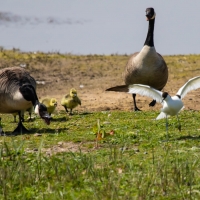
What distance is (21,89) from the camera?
35.9 ft

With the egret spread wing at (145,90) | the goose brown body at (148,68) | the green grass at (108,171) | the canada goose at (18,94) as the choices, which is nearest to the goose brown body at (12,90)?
the canada goose at (18,94)

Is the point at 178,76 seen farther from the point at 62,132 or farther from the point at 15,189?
the point at 15,189

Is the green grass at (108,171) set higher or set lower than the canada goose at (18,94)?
lower

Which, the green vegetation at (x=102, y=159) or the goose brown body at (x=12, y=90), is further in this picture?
the goose brown body at (x=12, y=90)

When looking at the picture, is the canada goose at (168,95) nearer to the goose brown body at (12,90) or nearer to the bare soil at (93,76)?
the goose brown body at (12,90)

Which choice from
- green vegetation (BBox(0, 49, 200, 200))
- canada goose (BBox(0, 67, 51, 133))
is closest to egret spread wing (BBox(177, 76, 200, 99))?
green vegetation (BBox(0, 49, 200, 200))

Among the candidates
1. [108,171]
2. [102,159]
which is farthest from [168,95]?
[108,171]

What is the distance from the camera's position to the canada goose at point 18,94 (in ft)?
35.6

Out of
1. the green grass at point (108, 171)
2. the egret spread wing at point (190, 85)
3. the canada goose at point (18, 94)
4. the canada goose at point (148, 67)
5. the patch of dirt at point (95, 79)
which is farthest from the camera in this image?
the patch of dirt at point (95, 79)

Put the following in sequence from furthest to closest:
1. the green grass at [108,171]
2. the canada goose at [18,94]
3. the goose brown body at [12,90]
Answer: the goose brown body at [12,90]
the canada goose at [18,94]
the green grass at [108,171]

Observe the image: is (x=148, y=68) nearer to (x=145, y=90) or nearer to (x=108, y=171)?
(x=145, y=90)

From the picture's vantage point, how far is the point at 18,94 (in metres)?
11.0

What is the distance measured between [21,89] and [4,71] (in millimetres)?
926

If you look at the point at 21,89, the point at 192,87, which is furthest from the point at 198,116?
the point at 21,89
